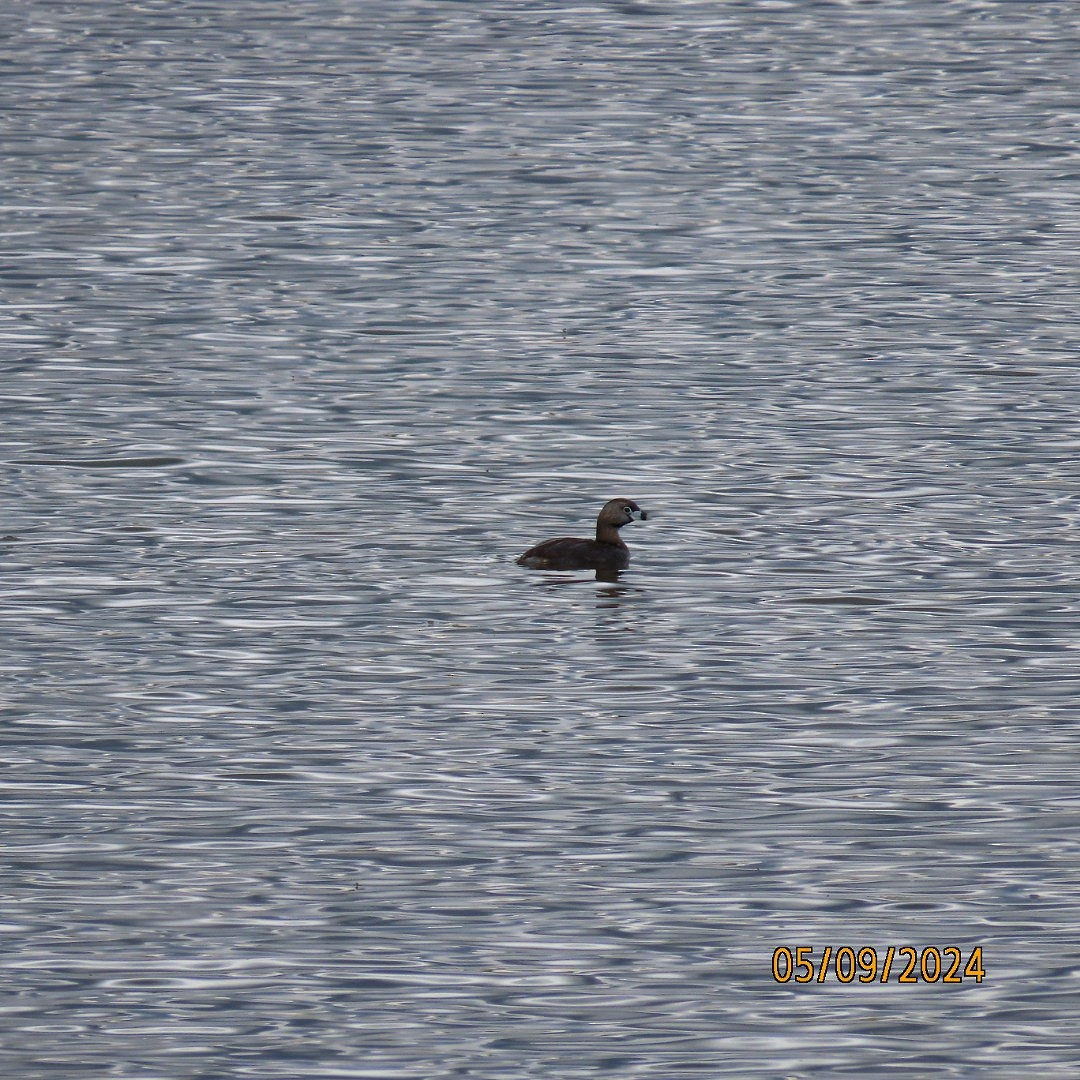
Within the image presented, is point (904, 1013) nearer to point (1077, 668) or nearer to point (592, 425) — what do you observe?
point (1077, 668)

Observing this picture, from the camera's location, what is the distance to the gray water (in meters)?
11.8

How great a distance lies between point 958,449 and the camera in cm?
2264

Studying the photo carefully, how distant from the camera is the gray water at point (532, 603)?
11805 millimetres

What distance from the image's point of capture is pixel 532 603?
60.6 ft

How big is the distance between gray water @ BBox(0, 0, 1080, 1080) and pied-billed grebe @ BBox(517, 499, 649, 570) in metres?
0.18

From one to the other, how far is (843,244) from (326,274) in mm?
6192
